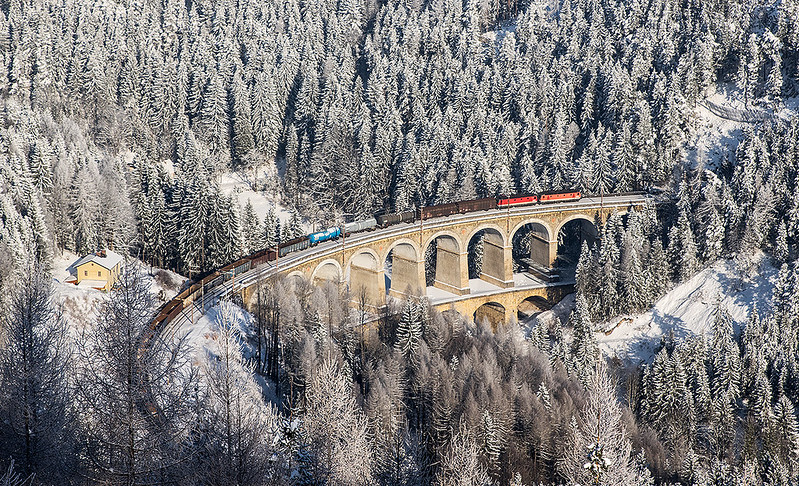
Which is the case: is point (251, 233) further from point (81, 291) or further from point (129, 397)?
point (129, 397)

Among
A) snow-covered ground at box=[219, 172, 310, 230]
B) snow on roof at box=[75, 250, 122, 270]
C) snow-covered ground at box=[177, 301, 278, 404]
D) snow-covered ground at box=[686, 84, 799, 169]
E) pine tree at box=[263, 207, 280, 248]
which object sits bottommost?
snow-covered ground at box=[177, 301, 278, 404]

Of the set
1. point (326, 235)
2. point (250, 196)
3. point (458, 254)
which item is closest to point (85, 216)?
point (326, 235)

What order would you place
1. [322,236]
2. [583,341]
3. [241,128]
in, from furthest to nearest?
[241,128] < [322,236] < [583,341]

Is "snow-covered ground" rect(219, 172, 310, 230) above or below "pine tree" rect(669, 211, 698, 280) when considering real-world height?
above

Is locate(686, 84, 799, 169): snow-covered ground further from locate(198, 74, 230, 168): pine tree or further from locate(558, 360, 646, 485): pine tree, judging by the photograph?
locate(558, 360, 646, 485): pine tree

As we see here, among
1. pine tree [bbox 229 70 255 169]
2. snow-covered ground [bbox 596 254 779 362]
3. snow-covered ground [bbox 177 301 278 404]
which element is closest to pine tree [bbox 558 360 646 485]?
snow-covered ground [bbox 177 301 278 404]

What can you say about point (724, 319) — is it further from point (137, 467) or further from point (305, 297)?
point (137, 467)
